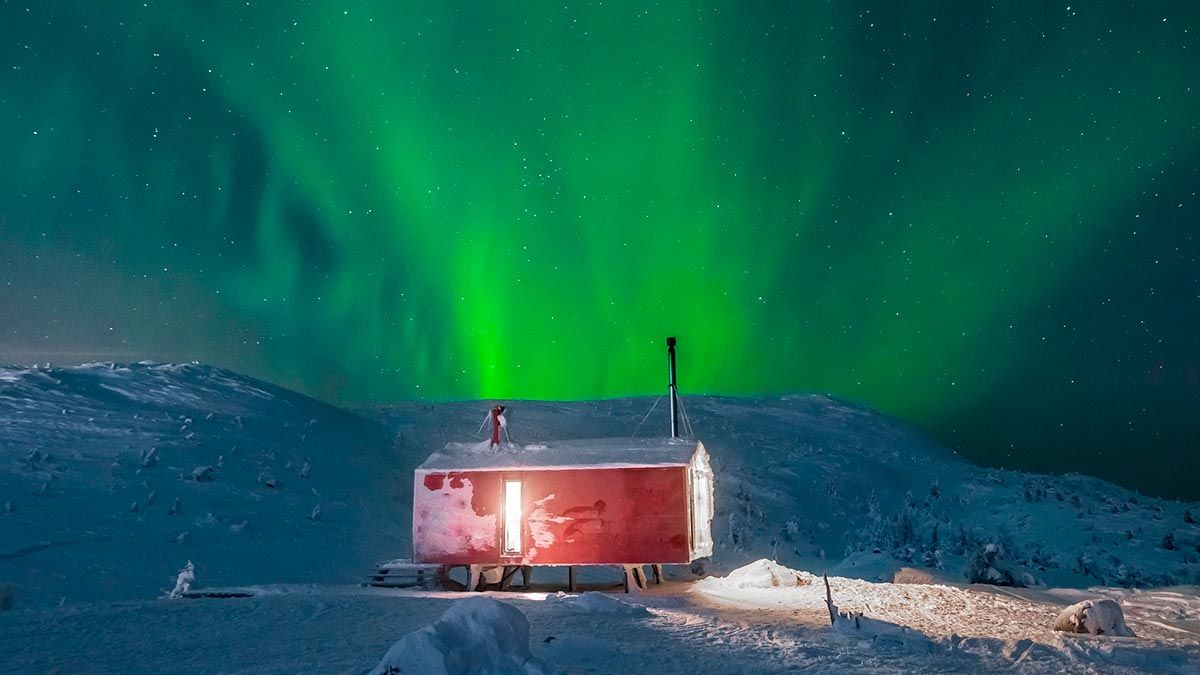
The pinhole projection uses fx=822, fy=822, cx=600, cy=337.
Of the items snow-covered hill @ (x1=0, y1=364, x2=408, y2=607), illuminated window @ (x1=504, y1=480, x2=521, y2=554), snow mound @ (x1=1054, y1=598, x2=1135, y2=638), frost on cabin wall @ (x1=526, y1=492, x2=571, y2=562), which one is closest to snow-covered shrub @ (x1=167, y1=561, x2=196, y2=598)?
snow-covered hill @ (x1=0, y1=364, x2=408, y2=607)

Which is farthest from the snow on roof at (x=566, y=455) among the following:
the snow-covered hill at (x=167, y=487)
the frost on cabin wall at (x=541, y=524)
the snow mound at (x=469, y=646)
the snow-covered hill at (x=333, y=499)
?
the snow mound at (x=469, y=646)

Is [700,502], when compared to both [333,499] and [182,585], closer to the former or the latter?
[182,585]

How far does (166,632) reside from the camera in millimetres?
12008

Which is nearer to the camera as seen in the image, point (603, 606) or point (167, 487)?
point (603, 606)

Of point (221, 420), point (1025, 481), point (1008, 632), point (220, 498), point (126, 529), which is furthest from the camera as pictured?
point (1025, 481)

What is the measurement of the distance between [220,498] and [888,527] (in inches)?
1356

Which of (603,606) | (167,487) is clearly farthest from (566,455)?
(167,487)

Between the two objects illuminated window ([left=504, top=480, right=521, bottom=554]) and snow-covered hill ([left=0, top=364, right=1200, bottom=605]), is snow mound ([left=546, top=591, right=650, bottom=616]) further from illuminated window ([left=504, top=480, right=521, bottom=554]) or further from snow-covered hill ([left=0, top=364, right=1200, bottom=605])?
snow-covered hill ([left=0, top=364, right=1200, bottom=605])

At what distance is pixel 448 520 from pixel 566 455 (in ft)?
10.9

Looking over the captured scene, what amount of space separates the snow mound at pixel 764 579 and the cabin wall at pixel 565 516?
1464 mm

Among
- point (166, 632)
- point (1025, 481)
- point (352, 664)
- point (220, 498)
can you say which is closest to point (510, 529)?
point (166, 632)

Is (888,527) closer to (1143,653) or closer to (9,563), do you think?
(1143,653)

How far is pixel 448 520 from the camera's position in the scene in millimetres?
20234

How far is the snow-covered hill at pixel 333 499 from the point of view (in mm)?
24781
